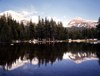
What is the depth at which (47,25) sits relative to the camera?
98.3m

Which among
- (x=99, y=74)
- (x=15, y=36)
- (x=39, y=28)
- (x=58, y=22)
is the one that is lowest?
(x=99, y=74)

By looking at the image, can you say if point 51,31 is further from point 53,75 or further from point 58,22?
point 53,75

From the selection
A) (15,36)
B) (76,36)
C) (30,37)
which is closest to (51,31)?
(30,37)

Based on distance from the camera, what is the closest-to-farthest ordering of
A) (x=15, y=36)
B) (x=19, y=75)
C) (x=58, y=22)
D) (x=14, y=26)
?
(x=19, y=75), (x=15, y=36), (x=14, y=26), (x=58, y=22)

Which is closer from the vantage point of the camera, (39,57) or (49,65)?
(49,65)

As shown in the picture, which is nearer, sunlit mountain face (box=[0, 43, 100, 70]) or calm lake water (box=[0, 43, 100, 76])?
calm lake water (box=[0, 43, 100, 76])

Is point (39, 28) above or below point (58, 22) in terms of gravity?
below

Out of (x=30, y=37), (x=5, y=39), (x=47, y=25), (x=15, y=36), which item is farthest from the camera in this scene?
(x=30, y=37)

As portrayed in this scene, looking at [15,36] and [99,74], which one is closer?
[99,74]

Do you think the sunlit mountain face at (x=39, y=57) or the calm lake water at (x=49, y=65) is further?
the sunlit mountain face at (x=39, y=57)

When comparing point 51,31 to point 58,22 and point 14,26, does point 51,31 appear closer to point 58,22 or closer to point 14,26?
point 58,22

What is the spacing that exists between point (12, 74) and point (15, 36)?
77.8m

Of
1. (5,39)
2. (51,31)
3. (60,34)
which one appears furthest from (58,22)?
(5,39)

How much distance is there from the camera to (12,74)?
24.2 ft
